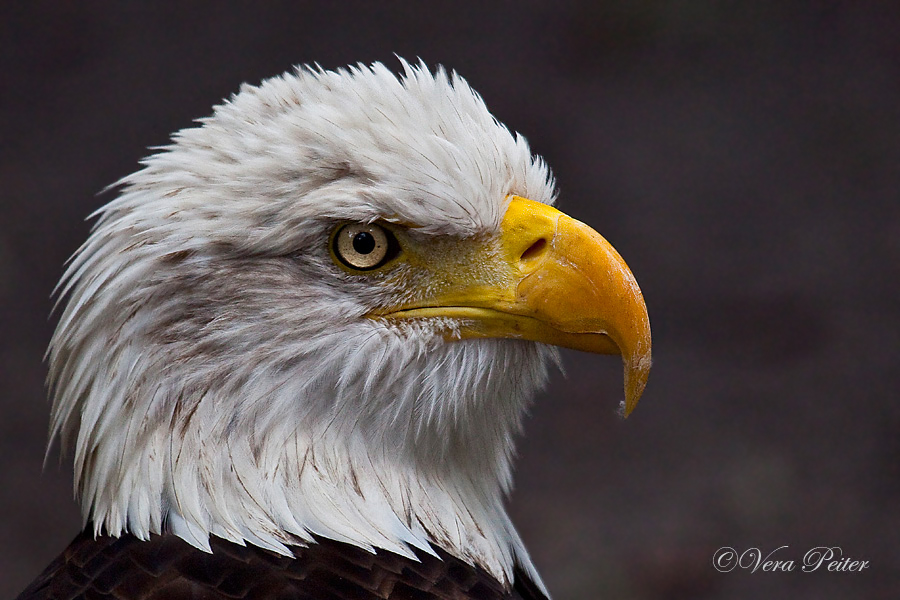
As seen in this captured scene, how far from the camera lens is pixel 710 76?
970 centimetres

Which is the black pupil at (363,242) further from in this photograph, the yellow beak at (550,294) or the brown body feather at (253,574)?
the brown body feather at (253,574)

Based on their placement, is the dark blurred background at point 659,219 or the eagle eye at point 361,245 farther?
the dark blurred background at point 659,219

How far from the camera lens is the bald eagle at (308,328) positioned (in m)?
2.41

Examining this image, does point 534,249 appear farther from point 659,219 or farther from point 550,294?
point 659,219

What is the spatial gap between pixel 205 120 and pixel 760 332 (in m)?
6.07

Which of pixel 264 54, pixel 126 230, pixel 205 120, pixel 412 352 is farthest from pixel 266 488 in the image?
pixel 264 54

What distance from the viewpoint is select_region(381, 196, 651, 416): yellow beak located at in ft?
7.95

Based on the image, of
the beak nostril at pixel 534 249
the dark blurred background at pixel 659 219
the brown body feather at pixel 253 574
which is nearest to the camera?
the brown body feather at pixel 253 574

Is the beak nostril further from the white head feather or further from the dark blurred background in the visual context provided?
the dark blurred background

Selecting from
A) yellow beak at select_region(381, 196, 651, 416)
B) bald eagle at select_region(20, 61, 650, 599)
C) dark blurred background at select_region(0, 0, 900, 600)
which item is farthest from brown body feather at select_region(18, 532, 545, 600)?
dark blurred background at select_region(0, 0, 900, 600)

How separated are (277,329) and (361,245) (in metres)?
0.28

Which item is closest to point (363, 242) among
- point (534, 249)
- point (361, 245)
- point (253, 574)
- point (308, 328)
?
point (361, 245)

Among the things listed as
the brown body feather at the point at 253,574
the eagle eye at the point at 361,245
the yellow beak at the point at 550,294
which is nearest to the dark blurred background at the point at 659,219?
the brown body feather at the point at 253,574

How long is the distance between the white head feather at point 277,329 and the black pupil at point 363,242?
58 millimetres
